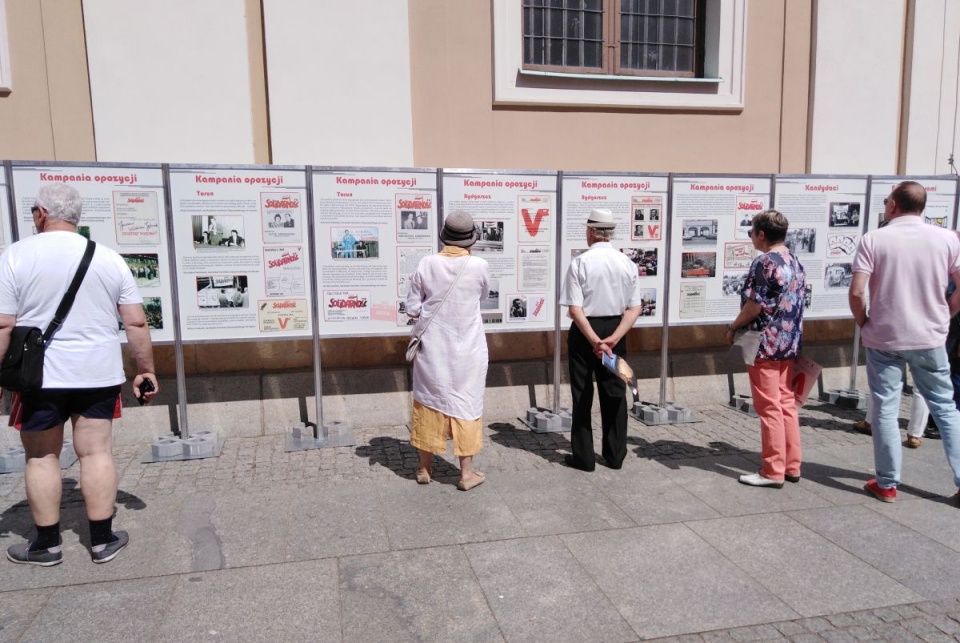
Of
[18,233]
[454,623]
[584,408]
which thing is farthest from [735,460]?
[18,233]

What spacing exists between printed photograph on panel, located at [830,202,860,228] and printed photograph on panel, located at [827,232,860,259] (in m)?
0.09

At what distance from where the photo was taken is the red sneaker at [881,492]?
432cm

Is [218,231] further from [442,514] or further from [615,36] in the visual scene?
[615,36]

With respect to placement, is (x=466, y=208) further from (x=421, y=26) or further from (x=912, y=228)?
(x=912, y=228)

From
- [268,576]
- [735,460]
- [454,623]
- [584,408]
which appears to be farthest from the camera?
[735,460]

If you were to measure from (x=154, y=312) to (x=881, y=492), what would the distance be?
16.5ft

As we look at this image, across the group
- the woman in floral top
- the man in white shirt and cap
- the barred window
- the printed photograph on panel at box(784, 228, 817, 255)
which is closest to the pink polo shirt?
the woman in floral top

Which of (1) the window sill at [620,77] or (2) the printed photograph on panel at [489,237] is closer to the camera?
(2) the printed photograph on panel at [489,237]

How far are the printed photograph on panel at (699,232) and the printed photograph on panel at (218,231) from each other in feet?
11.8

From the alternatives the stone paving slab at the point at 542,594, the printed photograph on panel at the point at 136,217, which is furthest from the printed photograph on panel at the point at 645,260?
the printed photograph on panel at the point at 136,217

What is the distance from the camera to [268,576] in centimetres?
341

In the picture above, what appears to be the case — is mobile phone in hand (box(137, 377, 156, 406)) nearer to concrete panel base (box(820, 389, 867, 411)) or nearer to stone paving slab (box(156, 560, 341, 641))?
stone paving slab (box(156, 560, 341, 641))

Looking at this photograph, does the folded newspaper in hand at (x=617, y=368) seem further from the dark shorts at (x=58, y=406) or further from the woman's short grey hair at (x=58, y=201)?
the woman's short grey hair at (x=58, y=201)

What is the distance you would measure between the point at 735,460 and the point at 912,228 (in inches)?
78.2
